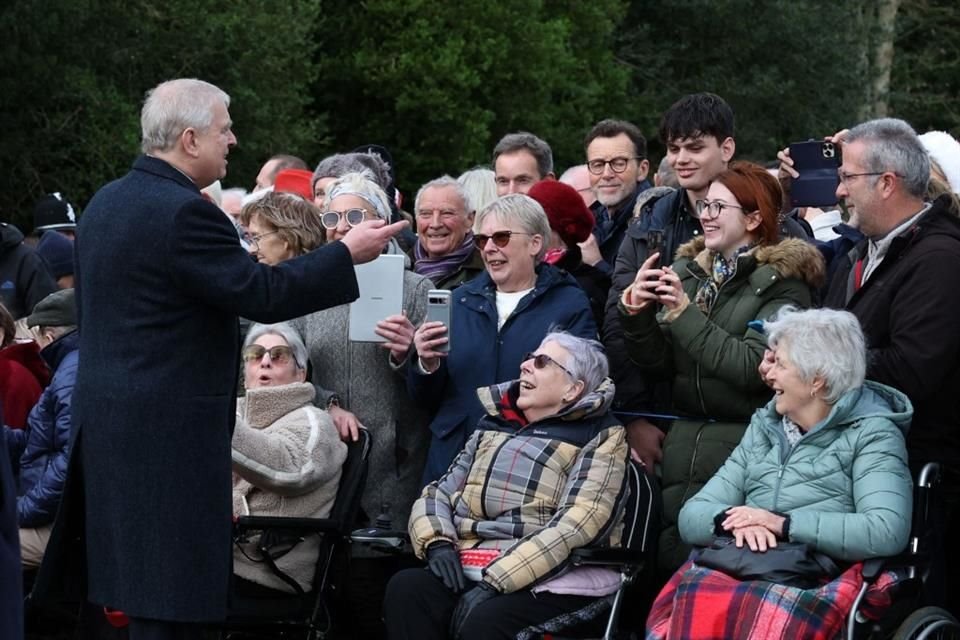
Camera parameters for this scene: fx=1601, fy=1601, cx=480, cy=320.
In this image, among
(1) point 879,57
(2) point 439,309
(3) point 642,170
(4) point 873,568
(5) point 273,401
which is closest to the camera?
(4) point 873,568

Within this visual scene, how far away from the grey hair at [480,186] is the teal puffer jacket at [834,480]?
7.95 feet

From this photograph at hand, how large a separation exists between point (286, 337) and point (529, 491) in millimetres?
1194

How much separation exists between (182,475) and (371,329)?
4.71 ft

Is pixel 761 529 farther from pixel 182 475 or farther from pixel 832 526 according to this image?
pixel 182 475

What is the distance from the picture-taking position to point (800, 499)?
17.1 feet

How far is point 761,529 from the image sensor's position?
5.11 meters

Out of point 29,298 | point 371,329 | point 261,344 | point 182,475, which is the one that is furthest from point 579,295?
point 29,298

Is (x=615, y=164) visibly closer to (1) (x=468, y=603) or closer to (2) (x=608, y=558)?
(2) (x=608, y=558)

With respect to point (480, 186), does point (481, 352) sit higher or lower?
lower

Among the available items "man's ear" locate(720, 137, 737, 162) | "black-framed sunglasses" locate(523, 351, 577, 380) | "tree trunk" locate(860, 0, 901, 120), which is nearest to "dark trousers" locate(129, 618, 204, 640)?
"black-framed sunglasses" locate(523, 351, 577, 380)

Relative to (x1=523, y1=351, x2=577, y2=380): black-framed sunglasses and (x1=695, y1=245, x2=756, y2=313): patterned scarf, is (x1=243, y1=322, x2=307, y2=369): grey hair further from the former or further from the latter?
(x1=695, y1=245, x2=756, y2=313): patterned scarf

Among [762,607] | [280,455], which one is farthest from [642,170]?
[762,607]

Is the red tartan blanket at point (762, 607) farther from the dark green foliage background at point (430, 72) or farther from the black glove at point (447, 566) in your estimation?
the dark green foliage background at point (430, 72)

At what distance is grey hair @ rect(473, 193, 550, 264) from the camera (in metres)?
6.32
